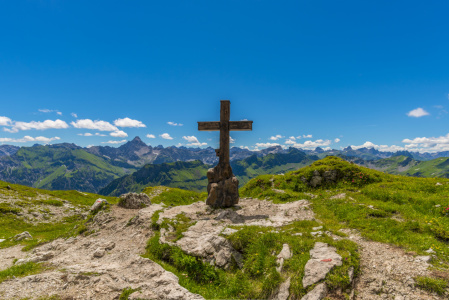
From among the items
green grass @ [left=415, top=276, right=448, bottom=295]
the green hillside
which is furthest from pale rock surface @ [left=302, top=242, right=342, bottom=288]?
the green hillside

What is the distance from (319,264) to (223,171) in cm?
1317

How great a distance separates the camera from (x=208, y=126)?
2102cm

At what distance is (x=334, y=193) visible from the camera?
22.2m

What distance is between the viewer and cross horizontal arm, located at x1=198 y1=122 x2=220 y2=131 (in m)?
20.8

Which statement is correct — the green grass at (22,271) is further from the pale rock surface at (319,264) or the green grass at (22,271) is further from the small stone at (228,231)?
the pale rock surface at (319,264)

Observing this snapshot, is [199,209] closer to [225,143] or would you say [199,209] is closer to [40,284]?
[225,143]

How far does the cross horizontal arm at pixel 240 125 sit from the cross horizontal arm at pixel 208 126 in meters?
1.40

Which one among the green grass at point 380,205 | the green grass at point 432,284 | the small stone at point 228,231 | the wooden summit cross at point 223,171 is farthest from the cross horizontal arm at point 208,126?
the green grass at point 432,284

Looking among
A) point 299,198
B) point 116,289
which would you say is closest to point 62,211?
point 116,289

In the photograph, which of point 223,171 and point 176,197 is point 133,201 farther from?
point 176,197

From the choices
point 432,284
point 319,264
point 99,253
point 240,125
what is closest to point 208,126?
point 240,125

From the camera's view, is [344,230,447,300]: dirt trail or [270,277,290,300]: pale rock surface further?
[270,277,290,300]: pale rock surface

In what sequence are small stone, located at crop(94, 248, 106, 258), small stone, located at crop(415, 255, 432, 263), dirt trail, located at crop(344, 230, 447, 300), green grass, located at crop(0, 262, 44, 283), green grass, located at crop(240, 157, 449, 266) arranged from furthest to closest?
1. small stone, located at crop(94, 248, 106, 258)
2. green grass, located at crop(240, 157, 449, 266)
3. green grass, located at crop(0, 262, 44, 283)
4. small stone, located at crop(415, 255, 432, 263)
5. dirt trail, located at crop(344, 230, 447, 300)

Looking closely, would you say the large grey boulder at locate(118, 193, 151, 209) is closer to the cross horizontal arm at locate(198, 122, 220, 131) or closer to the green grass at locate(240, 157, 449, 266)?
the cross horizontal arm at locate(198, 122, 220, 131)
